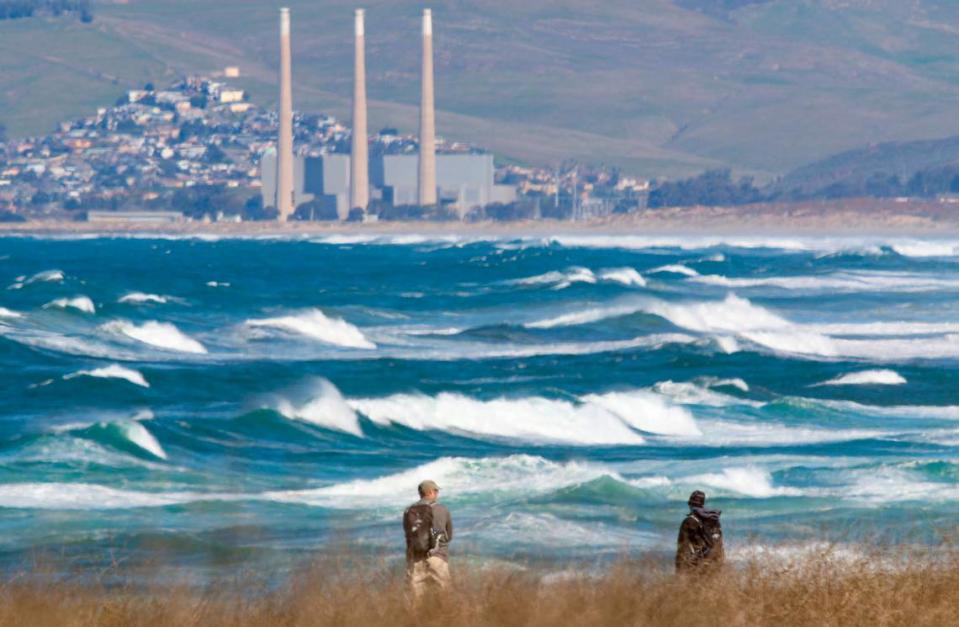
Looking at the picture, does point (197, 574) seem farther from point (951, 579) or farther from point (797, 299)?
point (797, 299)

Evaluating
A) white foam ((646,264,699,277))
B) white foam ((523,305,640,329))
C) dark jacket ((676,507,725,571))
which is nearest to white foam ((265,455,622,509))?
dark jacket ((676,507,725,571))

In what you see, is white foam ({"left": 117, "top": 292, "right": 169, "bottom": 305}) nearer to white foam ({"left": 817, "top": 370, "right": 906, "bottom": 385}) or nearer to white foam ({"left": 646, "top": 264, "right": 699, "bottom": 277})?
white foam ({"left": 817, "top": 370, "right": 906, "bottom": 385})

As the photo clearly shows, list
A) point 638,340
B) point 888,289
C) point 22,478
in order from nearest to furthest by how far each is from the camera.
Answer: point 22,478 < point 638,340 < point 888,289

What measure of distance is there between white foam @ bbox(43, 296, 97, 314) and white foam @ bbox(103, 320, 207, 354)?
4565 millimetres

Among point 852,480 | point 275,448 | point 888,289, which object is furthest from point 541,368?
point 888,289

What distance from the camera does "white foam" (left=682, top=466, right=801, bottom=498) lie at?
31.3m

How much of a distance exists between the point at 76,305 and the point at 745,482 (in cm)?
4592

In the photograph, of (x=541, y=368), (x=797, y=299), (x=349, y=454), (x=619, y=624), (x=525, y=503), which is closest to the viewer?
(x=619, y=624)

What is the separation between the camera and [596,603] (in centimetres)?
1825

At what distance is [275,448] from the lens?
3766cm

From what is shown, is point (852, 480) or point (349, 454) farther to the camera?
point (349, 454)

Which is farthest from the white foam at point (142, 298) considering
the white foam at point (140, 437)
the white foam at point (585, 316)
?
the white foam at point (140, 437)

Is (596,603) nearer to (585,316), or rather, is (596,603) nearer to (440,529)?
(440,529)

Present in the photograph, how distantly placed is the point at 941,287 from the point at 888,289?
9.39 feet
